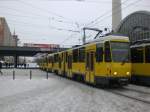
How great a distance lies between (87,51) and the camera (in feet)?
80.1

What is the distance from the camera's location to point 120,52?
2064 cm

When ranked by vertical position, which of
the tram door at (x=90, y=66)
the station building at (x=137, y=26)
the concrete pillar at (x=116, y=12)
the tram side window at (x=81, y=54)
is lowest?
the tram door at (x=90, y=66)

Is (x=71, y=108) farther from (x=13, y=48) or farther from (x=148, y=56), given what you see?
(x=13, y=48)

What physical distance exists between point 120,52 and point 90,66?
341 cm

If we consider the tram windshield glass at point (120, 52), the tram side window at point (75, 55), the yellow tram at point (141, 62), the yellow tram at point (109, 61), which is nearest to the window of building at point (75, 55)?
the tram side window at point (75, 55)

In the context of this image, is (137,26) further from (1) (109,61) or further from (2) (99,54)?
(1) (109,61)

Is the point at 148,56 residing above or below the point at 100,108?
above

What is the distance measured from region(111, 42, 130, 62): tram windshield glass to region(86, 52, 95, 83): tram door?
265cm

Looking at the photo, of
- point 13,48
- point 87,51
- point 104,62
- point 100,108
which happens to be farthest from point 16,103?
point 13,48

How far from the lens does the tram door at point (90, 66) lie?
900 inches

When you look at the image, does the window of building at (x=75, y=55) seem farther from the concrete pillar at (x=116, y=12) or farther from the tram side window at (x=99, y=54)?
the concrete pillar at (x=116, y=12)

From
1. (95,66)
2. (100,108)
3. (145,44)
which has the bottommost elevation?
(100,108)

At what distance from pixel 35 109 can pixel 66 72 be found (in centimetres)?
2152

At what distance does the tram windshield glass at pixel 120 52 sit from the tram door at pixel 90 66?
2.65 m
